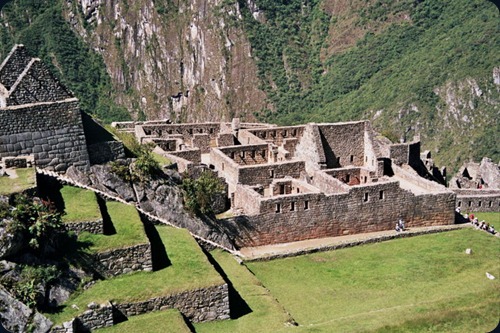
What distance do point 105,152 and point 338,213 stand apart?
1060 centimetres

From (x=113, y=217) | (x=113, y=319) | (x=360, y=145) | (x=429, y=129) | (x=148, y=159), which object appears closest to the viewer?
(x=113, y=319)

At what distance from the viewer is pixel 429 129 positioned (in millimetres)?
139250

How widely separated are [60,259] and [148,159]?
7547mm

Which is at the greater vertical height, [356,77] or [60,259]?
[356,77]

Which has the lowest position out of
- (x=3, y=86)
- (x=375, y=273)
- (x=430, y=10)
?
(x=375, y=273)

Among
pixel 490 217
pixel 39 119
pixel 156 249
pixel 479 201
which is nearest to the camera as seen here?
pixel 156 249

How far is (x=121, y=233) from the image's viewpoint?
70.6ft

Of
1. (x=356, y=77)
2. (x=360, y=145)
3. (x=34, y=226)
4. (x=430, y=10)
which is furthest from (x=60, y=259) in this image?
(x=430, y=10)

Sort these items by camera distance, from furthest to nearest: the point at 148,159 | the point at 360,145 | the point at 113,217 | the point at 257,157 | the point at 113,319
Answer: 1. the point at 360,145
2. the point at 257,157
3. the point at 148,159
4. the point at 113,217
5. the point at 113,319

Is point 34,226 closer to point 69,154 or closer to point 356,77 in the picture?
point 69,154

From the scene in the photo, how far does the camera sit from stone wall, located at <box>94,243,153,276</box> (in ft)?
66.5

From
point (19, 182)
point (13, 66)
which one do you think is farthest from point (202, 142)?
point (19, 182)

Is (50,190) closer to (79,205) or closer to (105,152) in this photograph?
(79,205)

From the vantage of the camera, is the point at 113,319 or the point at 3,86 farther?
the point at 3,86
